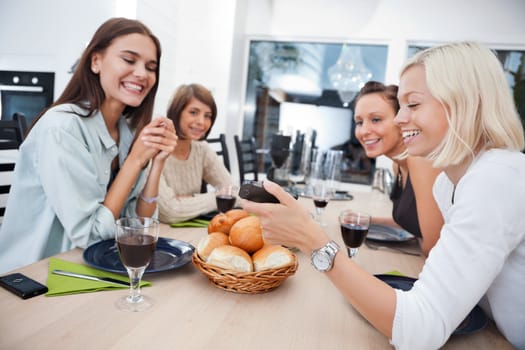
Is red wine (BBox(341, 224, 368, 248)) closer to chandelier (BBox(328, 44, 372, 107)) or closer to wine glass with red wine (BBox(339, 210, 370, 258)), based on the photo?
wine glass with red wine (BBox(339, 210, 370, 258))

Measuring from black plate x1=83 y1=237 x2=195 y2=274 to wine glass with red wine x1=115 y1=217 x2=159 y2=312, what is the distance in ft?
0.34

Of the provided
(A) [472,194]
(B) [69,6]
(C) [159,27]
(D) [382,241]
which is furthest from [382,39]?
(A) [472,194]

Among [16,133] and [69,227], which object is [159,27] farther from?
[69,227]

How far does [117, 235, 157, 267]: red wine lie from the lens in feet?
2.68

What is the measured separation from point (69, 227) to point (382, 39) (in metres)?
3.95

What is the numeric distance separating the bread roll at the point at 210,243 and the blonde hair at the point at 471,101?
547 mm

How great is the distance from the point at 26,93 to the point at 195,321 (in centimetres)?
326

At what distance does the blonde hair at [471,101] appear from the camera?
0.84m

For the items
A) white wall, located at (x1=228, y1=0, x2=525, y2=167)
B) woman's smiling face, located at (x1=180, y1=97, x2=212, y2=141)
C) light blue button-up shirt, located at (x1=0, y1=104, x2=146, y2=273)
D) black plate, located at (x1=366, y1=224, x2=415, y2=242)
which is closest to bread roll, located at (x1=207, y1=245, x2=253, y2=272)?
light blue button-up shirt, located at (x1=0, y1=104, x2=146, y2=273)

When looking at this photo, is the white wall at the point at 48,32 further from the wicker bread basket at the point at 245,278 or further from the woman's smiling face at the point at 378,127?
the wicker bread basket at the point at 245,278

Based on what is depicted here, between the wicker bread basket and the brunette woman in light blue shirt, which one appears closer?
the wicker bread basket

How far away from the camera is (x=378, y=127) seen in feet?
6.09

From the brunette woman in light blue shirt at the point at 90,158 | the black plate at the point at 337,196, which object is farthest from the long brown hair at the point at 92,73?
the black plate at the point at 337,196

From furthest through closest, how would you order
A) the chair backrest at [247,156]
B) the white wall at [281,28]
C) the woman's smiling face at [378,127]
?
1. the white wall at [281,28]
2. the chair backrest at [247,156]
3. the woman's smiling face at [378,127]
